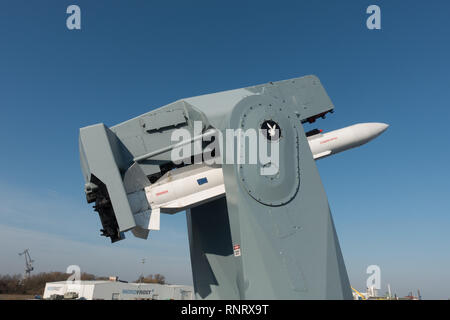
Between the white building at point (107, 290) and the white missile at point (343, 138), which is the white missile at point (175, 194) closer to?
the white missile at point (343, 138)

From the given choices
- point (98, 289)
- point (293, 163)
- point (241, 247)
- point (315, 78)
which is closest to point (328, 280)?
point (241, 247)

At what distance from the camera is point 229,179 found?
6.67 metres

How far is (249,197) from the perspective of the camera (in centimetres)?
641

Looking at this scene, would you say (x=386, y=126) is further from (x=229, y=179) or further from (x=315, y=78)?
(x=229, y=179)

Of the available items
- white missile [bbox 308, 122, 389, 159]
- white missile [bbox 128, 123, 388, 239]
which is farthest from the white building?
white missile [bbox 308, 122, 389, 159]

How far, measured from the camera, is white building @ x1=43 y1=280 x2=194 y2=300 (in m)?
32.9

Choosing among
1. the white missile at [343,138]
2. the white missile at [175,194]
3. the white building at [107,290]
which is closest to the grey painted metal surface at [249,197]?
the white missile at [175,194]

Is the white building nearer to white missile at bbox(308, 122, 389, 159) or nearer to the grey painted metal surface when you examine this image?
the grey painted metal surface

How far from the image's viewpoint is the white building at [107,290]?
108ft

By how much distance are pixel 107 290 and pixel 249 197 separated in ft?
111

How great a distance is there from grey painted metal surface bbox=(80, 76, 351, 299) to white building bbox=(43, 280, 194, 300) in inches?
1105

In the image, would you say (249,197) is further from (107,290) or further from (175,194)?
(107,290)

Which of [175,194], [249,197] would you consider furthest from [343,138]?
[175,194]

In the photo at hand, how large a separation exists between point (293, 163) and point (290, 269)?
232cm
